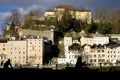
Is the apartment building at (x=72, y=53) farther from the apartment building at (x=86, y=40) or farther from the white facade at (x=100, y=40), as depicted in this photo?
the white facade at (x=100, y=40)

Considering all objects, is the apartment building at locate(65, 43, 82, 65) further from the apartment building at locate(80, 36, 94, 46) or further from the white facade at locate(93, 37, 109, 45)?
the white facade at locate(93, 37, 109, 45)

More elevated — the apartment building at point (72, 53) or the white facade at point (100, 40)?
the white facade at point (100, 40)

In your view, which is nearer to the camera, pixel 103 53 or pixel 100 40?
pixel 103 53

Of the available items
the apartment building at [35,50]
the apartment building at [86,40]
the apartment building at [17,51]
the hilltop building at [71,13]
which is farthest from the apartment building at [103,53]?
the hilltop building at [71,13]

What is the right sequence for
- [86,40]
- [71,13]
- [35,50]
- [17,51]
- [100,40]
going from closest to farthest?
[35,50] → [17,51] → [86,40] → [100,40] → [71,13]

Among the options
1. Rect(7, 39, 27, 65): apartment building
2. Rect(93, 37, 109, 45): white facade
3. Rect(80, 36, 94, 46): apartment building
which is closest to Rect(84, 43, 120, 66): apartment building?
Rect(93, 37, 109, 45): white facade

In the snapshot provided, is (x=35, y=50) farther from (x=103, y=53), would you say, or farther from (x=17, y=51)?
(x=103, y=53)

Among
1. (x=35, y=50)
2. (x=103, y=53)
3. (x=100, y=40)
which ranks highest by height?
(x=100, y=40)

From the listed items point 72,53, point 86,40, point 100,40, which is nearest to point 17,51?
point 72,53

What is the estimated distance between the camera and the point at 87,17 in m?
85.4

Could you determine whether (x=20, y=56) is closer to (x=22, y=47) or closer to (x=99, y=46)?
(x=22, y=47)

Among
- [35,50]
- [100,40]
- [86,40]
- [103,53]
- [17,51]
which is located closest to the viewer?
[103,53]

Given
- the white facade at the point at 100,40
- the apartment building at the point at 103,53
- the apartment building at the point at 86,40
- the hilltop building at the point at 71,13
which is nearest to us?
the apartment building at the point at 103,53

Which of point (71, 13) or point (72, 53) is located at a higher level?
point (71, 13)
